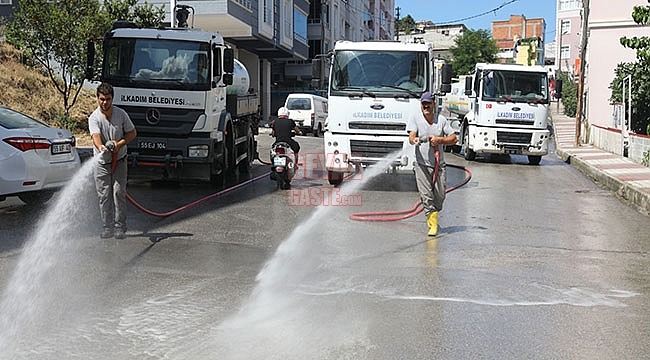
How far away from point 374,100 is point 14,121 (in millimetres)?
6429

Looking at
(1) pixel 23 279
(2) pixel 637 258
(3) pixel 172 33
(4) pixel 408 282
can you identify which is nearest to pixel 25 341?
(1) pixel 23 279

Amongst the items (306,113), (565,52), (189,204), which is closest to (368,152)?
(189,204)

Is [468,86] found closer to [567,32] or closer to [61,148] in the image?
[61,148]

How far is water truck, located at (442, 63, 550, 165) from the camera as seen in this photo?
2116 cm

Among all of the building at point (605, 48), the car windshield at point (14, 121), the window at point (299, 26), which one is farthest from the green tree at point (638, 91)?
the window at point (299, 26)

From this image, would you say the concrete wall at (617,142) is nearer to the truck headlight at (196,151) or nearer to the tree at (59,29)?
the truck headlight at (196,151)

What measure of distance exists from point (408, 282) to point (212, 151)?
7.01 meters

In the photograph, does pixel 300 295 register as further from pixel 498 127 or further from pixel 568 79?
pixel 568 79

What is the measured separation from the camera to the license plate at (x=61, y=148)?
10344 millimetres

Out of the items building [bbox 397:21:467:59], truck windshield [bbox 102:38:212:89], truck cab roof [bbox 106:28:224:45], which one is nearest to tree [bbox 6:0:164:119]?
truck cab roof [bbox 106:28:224:45]

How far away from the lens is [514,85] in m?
21.5

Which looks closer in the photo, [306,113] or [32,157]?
[32,157]

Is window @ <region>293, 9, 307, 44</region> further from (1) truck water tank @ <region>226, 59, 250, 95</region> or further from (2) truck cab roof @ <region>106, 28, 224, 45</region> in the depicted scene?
(2) truck cab roof @ <region>106, 28, 224, 45</region>

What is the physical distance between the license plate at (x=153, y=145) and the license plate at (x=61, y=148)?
94.4 inches
